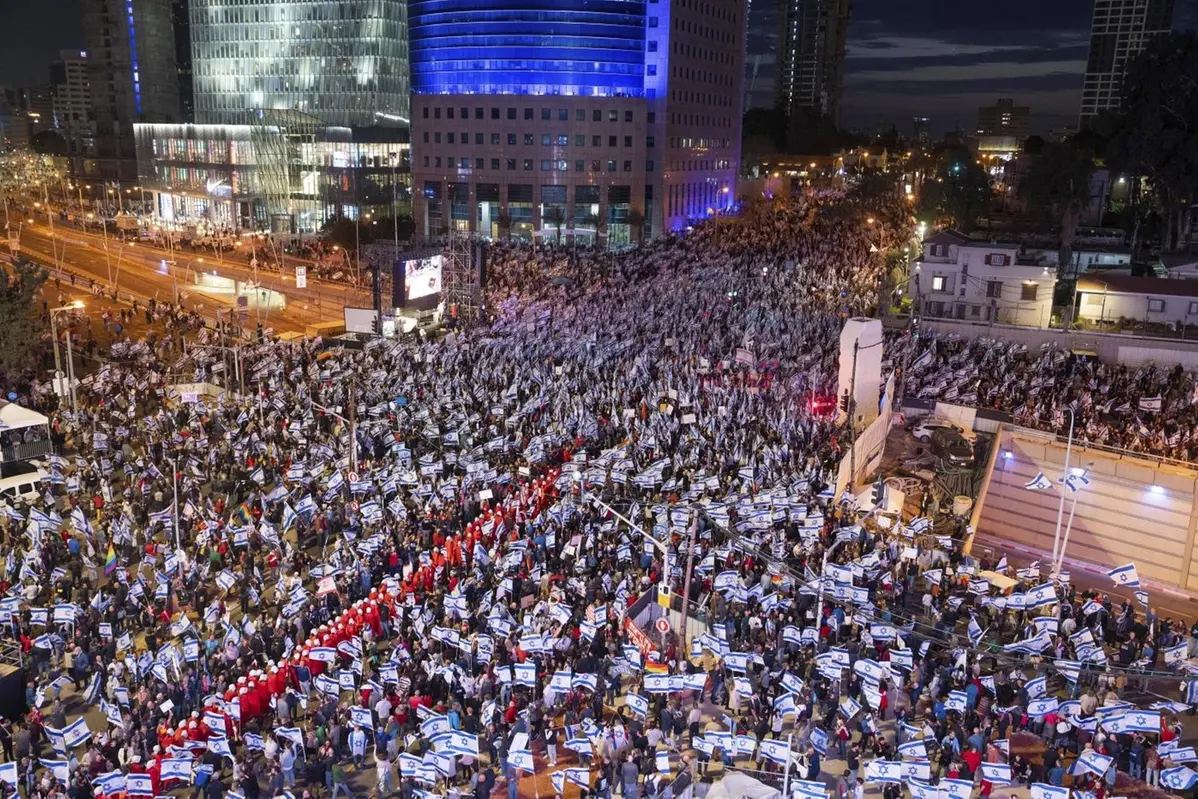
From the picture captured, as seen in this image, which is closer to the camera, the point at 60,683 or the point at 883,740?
the point at 883,740

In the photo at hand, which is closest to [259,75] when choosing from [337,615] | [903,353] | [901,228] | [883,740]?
[901,228]

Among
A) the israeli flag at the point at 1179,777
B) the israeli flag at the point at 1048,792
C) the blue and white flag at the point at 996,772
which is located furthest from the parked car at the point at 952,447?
the israeli flag at the point at 1048,792

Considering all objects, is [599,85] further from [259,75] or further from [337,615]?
[337,615]

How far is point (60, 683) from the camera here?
680 inches

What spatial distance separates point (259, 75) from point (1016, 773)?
117 m

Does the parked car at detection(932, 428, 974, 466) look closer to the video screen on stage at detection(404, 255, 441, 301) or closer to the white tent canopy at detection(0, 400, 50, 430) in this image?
the video screen on stage at detection(404, 255, 441, 301)

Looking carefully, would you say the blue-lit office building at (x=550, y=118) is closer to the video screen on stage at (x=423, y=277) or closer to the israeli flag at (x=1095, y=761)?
the video screen on stage at (x=423, y=277)

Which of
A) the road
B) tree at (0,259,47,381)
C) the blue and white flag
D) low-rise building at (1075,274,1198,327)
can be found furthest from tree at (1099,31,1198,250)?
tree at (0,259,47,381)

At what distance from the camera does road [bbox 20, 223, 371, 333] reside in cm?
5675

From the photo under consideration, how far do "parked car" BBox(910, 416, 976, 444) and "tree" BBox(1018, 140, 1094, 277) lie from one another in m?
26.4

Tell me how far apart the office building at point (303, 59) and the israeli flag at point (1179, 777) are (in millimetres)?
103831

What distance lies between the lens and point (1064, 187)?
5791cm

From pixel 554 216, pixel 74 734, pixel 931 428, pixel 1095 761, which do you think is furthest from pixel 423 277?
pixel 554 216

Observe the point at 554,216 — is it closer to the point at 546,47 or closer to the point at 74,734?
the point at 546,47
